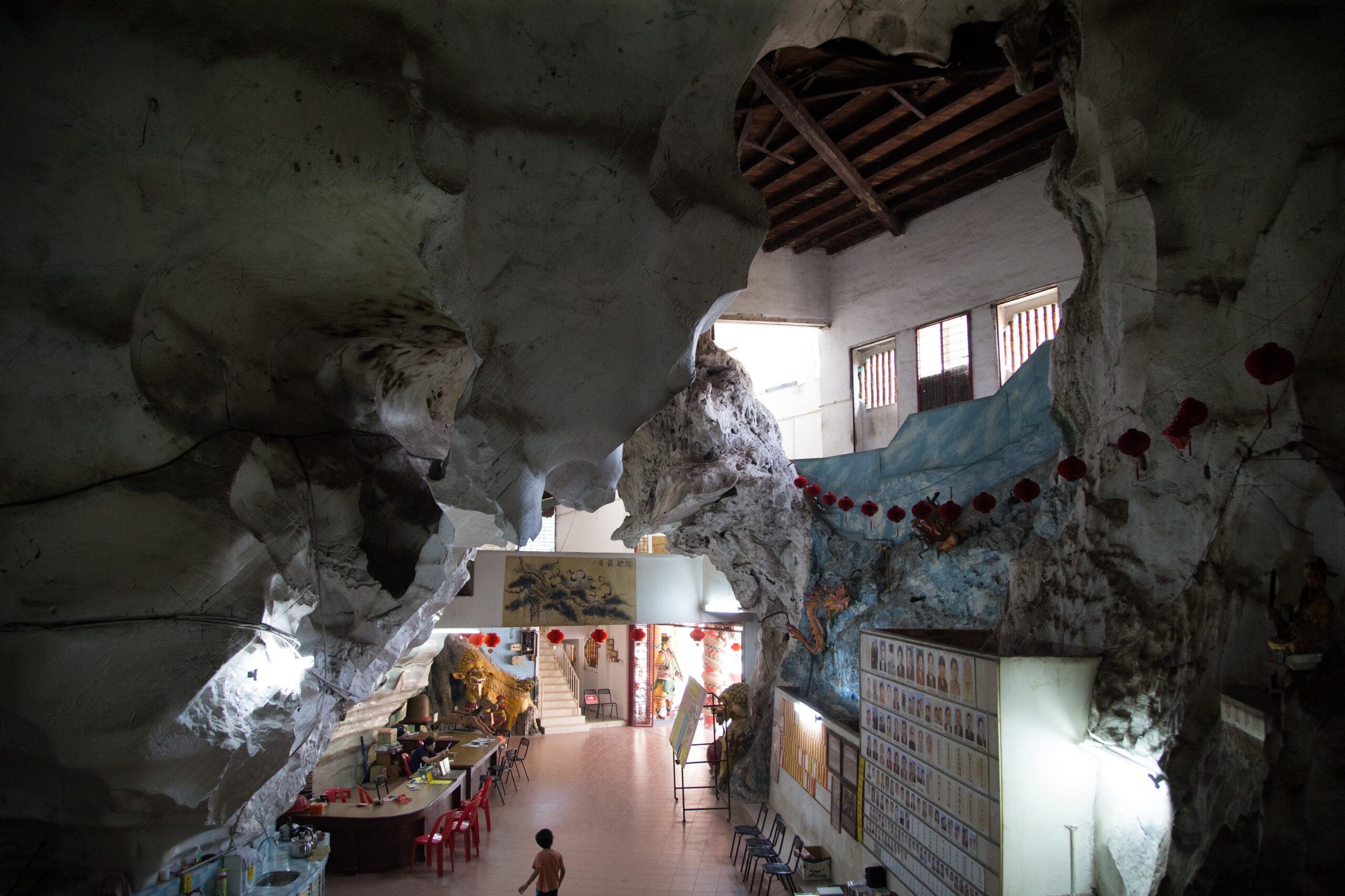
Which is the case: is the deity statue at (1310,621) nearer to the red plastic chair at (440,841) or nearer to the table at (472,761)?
the red plastic chair at (440,841)

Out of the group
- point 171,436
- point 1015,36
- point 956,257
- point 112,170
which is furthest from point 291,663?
point 956,257

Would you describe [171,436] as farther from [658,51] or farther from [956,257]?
[956,257]

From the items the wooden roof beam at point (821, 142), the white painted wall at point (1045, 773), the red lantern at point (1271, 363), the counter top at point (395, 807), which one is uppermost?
the wooden roof beam at point (821, 142)

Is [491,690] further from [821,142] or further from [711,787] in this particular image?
[821,142]

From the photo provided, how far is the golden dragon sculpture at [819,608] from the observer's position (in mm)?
10023

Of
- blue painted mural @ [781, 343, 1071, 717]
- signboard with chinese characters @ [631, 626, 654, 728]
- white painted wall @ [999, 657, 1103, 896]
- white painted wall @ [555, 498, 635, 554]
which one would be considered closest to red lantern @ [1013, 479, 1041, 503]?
blue painted mural @ [781, 343, 1071, 717]

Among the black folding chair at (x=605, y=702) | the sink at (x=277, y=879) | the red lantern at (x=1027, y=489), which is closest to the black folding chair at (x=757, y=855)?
the sink at (x=277, y=879)

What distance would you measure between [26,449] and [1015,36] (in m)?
5.99

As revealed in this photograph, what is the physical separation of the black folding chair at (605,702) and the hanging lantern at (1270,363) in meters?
17.6

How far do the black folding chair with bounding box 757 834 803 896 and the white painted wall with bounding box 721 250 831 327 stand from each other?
295 inches

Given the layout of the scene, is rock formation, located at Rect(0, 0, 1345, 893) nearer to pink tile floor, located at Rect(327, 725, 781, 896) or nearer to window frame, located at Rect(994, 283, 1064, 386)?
pink tile floor, located at Rect(327, 725, 781, 896)

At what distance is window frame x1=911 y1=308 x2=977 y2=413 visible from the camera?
33.5 ft

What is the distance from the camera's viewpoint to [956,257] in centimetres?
1049

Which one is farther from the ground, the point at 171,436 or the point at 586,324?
the point at 586,324
